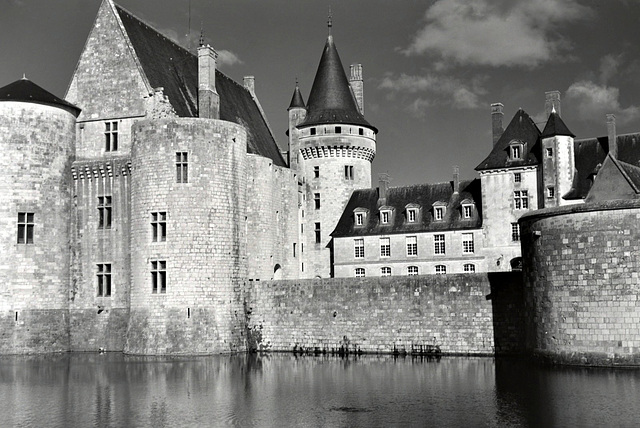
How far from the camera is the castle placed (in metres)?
30.0

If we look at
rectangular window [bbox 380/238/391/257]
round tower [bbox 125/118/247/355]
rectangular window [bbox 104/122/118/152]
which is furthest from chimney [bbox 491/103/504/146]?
rectangular window [bbox 104/122/118/152]

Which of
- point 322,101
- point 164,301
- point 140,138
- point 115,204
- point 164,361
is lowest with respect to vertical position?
point 164,361

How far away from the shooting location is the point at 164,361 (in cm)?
2781

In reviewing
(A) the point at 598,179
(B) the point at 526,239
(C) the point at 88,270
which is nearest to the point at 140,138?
(C) the point at 88,270

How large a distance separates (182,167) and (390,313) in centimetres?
991

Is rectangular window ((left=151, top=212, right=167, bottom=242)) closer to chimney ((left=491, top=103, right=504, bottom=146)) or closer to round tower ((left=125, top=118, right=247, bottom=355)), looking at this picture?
round tower ((left=125, top=118, right=247, bottom=355))

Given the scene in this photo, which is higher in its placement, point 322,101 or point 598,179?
point 322,101

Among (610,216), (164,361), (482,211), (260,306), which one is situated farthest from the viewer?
(482,211)

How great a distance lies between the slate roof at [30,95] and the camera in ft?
105

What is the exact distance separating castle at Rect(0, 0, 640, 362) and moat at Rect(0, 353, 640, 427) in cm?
388

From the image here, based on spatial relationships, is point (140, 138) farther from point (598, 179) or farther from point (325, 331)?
point (598, 179)

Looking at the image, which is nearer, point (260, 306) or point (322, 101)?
point (260, 306)

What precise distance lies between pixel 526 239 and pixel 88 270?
728 inches

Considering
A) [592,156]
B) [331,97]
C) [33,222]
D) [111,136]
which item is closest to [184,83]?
[111,136]
